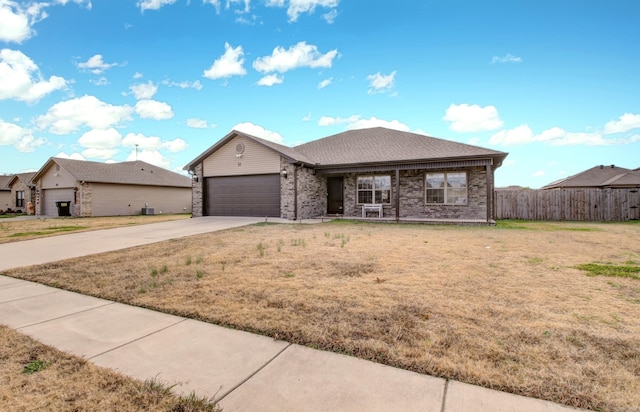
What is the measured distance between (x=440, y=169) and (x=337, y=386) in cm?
1413

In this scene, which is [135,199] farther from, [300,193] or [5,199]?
[5,199]

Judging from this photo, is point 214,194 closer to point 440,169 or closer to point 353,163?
point 353,163

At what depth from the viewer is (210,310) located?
11.0 feet

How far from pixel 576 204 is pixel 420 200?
27.0ft

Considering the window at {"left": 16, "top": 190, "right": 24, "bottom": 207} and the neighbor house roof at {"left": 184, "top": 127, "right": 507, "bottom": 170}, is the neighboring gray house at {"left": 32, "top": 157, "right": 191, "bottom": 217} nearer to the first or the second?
the window at {"left": 16, "top": 190, "right": 24, "bottom": 207}

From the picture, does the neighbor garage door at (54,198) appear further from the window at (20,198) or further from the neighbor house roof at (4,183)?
the neighbor house roof at (4,183)

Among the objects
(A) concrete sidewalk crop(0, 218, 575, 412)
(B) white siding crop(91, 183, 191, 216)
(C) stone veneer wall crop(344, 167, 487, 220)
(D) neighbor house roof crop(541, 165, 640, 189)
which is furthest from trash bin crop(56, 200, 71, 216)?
(D) neighbor house roof crop(541, 165, 640, 189)

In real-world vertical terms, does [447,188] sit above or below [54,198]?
above

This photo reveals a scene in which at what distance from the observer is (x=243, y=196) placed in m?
16.1

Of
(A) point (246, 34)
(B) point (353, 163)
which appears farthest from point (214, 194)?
(A) point (246, 34)

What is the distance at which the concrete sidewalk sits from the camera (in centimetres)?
182

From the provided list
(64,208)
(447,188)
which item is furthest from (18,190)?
(447,188)

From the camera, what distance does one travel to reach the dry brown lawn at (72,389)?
181 centimetres

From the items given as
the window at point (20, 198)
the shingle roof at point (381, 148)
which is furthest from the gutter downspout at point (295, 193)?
the window at point (20, 198)
